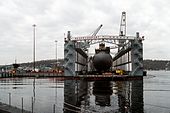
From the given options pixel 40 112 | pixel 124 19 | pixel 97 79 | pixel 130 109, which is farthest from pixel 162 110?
pixel 124 19

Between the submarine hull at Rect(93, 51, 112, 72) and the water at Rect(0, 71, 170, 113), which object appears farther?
the submarine hull at Rect(93, 51, 112, 72)

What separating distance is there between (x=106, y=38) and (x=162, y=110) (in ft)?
206

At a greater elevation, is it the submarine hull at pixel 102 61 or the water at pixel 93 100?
the submarine hull at pixel 102 61

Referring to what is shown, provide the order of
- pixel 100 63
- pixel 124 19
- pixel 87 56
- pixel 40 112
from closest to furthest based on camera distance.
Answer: pixel 40 112, pixel 100 63, pixel 87 56, pixel 124 19

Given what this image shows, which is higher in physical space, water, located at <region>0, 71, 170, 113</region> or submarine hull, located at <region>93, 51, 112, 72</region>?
submarine hull, located at <region>93, 51, 112, 72</region>

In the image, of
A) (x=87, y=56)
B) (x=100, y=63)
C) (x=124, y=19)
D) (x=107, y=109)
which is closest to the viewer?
(x=107, y=109)

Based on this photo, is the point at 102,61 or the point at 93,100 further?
the point at 102,61

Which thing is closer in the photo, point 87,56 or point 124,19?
point 87,56

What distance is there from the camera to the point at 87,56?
419 feet

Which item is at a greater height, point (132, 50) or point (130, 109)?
point (132, 50)

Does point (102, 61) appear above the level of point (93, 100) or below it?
above

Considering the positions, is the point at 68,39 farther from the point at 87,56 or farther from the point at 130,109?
the point at 130,109

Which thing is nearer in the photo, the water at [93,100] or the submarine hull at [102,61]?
the water at [93,100]

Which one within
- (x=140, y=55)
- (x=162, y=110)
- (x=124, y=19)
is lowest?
(x=162, y=110)
